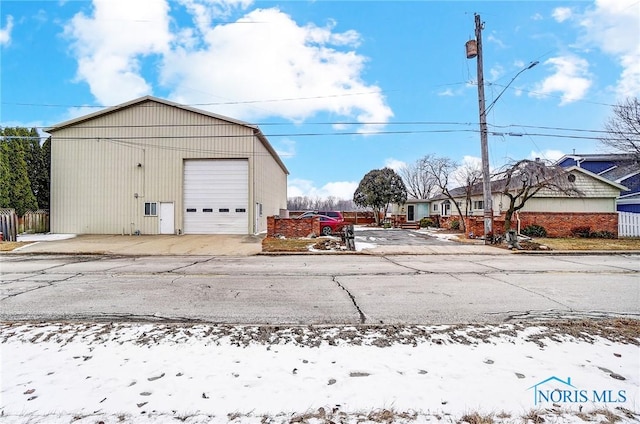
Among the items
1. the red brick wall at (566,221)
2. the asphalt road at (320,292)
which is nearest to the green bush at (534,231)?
the red brick wall at (566,221)

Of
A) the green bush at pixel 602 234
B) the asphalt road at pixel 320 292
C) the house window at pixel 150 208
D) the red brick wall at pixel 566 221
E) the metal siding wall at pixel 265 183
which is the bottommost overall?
the asphalt road at pixel 320 292

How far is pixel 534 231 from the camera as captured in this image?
1711 centimetres

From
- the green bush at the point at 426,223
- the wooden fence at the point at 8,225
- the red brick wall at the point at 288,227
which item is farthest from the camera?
the green bush at the point at 426,223

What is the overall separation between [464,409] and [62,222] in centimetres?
2504

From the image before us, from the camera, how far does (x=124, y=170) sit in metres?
20.2

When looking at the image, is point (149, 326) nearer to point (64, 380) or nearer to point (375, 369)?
point (64, 380)

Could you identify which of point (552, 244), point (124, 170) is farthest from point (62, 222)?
point (552, 244)

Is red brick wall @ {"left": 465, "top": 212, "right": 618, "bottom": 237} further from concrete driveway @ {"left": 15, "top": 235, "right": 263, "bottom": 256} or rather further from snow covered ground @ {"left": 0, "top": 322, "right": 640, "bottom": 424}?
snow covered ground @ {"left": 0, "top": 322, "right": 640, "bottom": 424}

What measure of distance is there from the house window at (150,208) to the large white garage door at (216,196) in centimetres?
190

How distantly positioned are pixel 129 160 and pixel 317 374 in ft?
70.9

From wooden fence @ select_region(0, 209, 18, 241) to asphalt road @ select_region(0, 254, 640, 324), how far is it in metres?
9.02

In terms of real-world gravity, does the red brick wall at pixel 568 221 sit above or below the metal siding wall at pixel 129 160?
below

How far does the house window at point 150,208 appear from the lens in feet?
65.4

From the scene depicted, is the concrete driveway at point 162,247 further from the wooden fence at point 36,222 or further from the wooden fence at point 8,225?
the wooden fence at point 36,222
